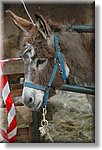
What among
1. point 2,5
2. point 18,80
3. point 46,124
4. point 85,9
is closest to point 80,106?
point 46,124

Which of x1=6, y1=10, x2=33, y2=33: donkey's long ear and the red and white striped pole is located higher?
x1=6, y1=10, x2=33, y2=33: donkey's long ear

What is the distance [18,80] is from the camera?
1781mm

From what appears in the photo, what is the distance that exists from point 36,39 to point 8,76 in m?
0.21

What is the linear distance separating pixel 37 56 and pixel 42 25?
0.41ft

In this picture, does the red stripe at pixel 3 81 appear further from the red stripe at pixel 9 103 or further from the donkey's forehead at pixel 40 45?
the donkey's forehead at pixel 40 45

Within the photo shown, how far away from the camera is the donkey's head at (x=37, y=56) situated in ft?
5.57

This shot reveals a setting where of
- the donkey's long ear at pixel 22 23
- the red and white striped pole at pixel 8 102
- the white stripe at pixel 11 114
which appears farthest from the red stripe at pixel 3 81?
the donkey's long ear at pixel 22 23

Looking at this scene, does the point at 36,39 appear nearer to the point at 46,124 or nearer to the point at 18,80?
the point at 18,80

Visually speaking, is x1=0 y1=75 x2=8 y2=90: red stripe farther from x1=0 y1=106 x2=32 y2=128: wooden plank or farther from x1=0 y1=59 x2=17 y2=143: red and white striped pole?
x1=0 y1=106 x2=32 y2=128: wooden plank

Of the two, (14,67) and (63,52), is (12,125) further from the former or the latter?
(63,52)

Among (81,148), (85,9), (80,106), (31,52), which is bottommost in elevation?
(81,148)

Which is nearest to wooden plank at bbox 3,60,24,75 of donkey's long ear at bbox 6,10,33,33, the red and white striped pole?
the red and white striped pole

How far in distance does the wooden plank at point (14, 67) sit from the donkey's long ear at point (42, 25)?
16cm

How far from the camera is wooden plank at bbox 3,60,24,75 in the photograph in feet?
5.80
